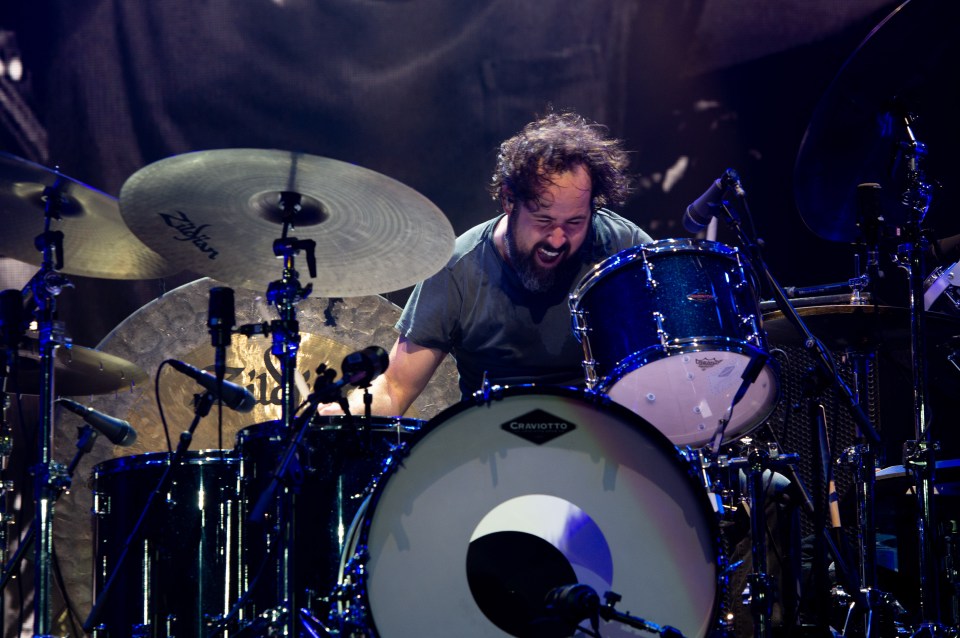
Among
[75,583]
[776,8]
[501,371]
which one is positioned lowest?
[75,583]

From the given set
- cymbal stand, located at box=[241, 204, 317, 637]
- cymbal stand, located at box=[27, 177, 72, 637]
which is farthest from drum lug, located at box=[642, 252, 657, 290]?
cymbal stand, located at box=[27, 177, 72, 637]

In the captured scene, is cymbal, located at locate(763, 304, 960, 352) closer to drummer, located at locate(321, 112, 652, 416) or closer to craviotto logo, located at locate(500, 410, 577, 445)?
drummer, located at locate(321, 112, 652, 416)

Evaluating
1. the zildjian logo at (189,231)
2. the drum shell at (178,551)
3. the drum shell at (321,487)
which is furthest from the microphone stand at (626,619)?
the zildjian logo at (189,231)

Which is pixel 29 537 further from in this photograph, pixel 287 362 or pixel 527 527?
pixel 527 527

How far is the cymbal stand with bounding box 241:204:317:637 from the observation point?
7.59 feet

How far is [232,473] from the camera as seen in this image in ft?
9.12

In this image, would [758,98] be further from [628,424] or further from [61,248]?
[61,248]

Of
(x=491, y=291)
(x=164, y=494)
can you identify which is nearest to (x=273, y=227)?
(x=164, y=494)

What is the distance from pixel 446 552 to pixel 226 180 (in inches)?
43.3

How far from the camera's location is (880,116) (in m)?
3.05

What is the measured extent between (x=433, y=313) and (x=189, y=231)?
110cm

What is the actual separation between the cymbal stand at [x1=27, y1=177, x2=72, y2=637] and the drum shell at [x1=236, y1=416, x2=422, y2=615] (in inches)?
21.6

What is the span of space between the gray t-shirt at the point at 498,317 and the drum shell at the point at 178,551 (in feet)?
3.29

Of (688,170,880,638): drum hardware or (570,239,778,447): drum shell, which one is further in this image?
(570,239,778,447): drum shell
